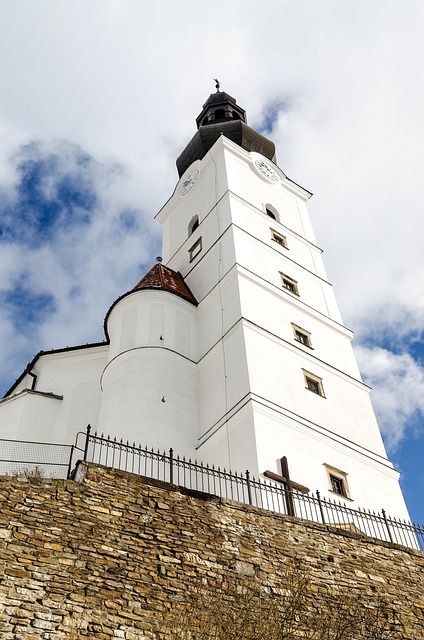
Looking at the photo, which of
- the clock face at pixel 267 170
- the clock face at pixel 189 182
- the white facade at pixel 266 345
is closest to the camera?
the white facade at pixel 266 345

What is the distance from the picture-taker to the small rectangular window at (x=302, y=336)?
2064 centimetres

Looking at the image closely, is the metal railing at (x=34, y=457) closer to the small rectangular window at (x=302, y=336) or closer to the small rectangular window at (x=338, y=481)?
the small rectangular window at (x=338, y=481)

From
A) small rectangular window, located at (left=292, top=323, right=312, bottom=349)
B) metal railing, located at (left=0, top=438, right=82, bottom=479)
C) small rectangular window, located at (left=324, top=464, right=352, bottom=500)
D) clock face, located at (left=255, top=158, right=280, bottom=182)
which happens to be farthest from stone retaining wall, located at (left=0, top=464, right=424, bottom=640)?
clock face, located at (left=255, top=158, right=280, bottom=182)

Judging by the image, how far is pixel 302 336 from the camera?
20969mm

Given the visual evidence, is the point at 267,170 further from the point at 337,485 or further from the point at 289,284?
the point at 337,485

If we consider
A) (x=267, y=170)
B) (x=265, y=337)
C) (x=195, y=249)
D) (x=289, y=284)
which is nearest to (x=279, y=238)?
(x=289, y=284)

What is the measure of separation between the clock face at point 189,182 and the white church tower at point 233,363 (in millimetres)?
822

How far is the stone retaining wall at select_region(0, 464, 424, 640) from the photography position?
881 cm

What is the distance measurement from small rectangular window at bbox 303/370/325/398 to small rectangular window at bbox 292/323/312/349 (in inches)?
53.6

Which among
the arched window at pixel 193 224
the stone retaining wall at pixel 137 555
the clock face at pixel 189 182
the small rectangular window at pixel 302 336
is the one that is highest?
the clock face at pixel 189 182

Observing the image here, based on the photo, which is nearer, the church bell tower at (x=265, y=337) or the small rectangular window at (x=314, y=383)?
the church bell tower at (x=265, y=337)

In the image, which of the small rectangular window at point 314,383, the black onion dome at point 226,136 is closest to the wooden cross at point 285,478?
the small rectangular window at point 314,383

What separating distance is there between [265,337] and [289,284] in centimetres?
407

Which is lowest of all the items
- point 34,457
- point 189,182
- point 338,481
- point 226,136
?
point 34,457
